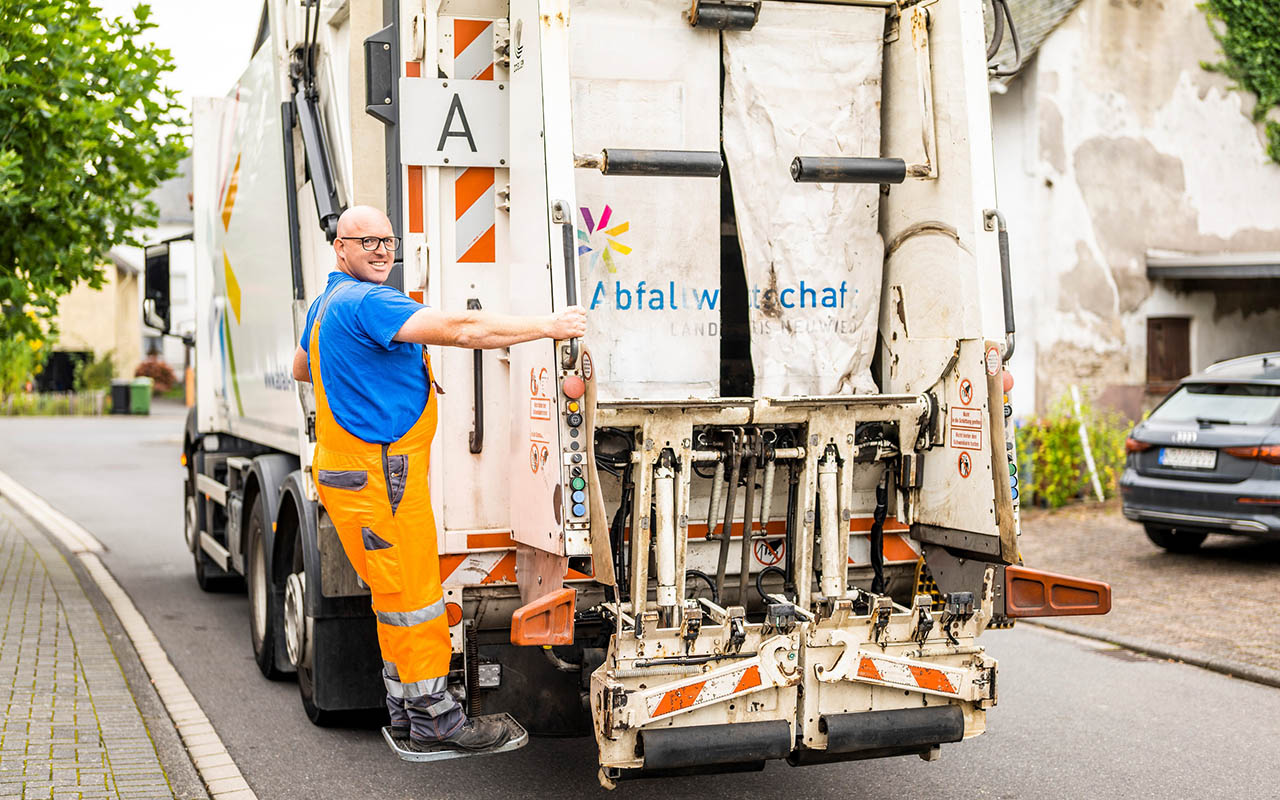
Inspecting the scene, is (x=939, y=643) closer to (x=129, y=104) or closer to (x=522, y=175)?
(x=522, y=175)

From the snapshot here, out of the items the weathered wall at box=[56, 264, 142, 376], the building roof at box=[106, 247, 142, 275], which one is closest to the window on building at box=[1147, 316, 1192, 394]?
the weathered wall at box=[56, 264, 142, 376]

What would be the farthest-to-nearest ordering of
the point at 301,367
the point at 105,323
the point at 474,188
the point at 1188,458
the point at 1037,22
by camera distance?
the point at 105,323
the point at 1037,22
the point at 1188,458
the point at 301,367
the point at 474,188

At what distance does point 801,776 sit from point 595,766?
2.77ft

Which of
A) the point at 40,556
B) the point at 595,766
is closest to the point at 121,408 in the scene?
the point at 40,556

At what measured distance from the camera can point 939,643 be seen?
4723 mm

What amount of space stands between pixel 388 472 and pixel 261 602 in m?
3.27

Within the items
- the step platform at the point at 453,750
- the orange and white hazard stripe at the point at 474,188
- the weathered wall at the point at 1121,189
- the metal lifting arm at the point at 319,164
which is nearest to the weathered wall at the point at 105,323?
the weathered wall at the point at 1121,189

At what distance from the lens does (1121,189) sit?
15258 millimetres

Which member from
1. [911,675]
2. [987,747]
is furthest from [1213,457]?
[911,675]

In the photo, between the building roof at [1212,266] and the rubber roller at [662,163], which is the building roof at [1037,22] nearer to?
the building roof at [1212,266]

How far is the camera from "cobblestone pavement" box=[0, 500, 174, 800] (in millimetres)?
5121

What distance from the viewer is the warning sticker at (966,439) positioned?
4953 mm

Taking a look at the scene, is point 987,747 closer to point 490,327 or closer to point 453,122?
point 490,327

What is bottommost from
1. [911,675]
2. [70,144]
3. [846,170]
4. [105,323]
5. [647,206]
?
[911,675]
